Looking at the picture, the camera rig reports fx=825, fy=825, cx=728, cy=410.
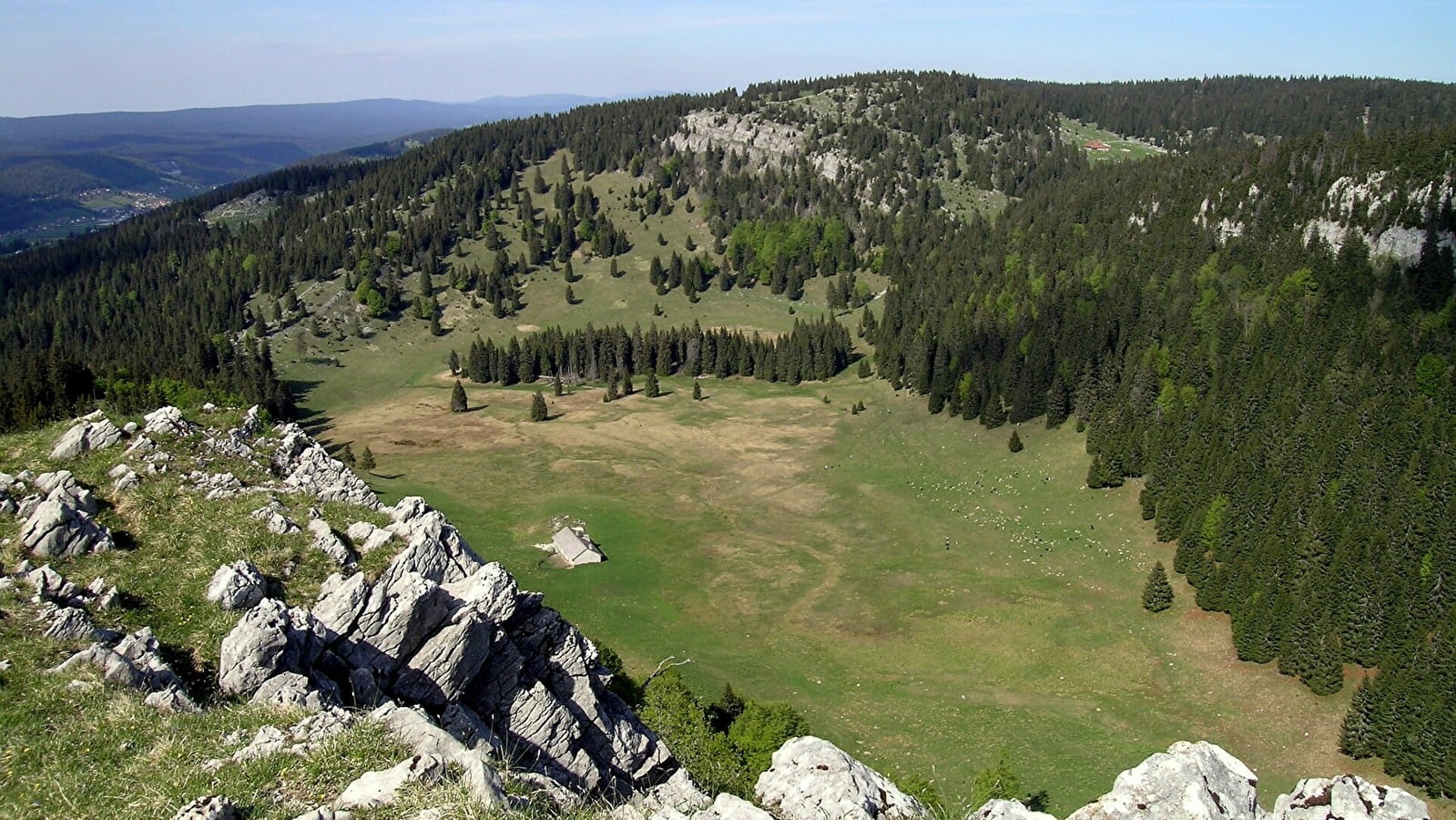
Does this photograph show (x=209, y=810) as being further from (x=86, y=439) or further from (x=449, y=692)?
(x=86, y=439)

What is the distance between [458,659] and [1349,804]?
20.6 meters

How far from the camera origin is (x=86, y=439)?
30453 millimetres

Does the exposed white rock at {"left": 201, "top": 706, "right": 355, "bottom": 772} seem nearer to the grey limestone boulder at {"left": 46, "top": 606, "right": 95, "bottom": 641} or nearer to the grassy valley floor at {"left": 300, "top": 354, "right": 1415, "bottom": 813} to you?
the grey limestone boulder at {"left": 46, "top": 606, "right": 95, "bottom": 641}

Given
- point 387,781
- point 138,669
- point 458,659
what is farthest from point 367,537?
point 387,781

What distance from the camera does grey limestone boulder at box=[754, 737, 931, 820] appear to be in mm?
18406

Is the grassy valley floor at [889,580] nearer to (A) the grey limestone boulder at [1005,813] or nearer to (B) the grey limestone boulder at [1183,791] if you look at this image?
(B) the grey limestone boulder at [1183,791]

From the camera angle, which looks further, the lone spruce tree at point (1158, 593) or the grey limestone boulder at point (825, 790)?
the lone spruce tree at point (1158, 593)

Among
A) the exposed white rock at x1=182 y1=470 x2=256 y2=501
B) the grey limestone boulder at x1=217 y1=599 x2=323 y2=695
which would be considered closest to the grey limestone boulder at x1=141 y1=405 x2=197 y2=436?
the exposed white rock at x1=182 y1=470 x2=256 y2=501

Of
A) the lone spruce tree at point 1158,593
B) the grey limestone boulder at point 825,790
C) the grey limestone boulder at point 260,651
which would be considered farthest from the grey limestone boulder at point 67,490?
the lone spruce tree at point 1158,593

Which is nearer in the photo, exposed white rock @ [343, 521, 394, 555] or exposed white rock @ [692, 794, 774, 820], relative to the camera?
exposed white rock @ [692, 794, 774, 820]

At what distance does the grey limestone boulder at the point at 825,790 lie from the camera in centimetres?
1841

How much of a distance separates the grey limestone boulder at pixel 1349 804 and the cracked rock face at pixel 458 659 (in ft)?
54.5

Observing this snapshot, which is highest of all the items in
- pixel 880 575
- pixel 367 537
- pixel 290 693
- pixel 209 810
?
pixel 209 810

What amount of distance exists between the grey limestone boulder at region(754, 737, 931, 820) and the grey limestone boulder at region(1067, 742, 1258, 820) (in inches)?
193
